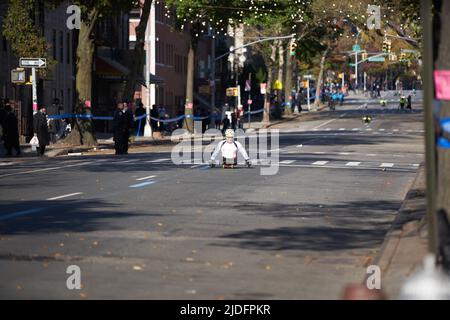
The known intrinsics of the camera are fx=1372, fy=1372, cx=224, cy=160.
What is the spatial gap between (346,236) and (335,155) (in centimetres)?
2862

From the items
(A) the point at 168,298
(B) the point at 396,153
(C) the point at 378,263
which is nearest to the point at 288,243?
(C) the point at 378,263

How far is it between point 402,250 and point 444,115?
69.7 inches

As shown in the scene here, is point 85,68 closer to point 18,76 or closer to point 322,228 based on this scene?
point 18,76

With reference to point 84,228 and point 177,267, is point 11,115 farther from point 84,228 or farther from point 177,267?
point 177,267

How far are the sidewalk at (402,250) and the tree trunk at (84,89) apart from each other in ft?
108

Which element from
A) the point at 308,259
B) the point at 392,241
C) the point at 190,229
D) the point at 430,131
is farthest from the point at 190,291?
the point at 190,229

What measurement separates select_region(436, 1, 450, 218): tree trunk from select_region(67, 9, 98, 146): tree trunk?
3844cm

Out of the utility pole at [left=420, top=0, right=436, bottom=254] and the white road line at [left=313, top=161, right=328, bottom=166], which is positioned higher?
the utility pole at [left=420, top=0, right=436, bottom=254]

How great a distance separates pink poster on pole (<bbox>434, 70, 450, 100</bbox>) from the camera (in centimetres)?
1161

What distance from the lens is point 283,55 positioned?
110 metres

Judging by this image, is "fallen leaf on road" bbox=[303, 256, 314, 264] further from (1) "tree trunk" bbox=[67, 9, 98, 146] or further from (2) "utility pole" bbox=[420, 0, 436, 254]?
(1) "tree trunk" bbox=[67, 9, 98, 146]

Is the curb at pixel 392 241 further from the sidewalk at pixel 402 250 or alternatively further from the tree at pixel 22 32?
the tree at pixel 22 32

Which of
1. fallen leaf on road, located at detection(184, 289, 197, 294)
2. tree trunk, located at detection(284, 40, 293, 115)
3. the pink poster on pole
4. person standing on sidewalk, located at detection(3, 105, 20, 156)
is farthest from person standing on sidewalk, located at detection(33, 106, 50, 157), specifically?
tree trunk, located at detection(284, 40, 293, 115)

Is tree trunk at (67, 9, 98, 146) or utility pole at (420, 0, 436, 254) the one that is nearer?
utility pole at (420, 0, 436, 254)
